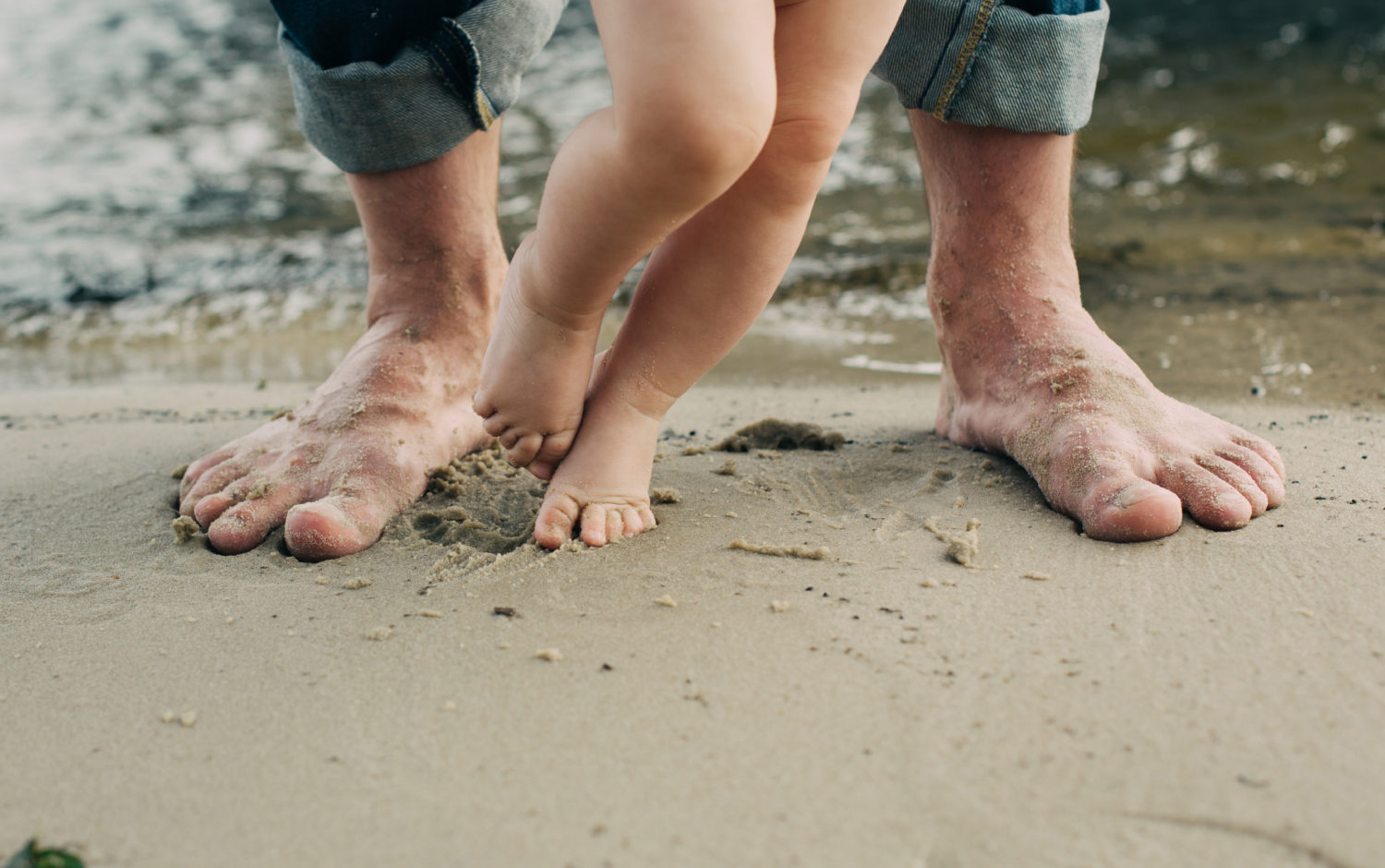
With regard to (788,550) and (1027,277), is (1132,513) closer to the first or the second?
(788,550)

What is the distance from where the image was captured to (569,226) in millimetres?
1180

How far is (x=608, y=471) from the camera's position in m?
1.39

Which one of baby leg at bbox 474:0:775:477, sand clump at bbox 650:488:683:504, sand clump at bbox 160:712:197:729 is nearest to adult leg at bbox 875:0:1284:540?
sand clump at bbox 650:488:683:504

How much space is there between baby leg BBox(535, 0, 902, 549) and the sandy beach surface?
0.28 feet

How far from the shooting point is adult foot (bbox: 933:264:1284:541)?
1.30 m

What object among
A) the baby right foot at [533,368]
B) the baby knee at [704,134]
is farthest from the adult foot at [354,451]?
the baby knee at [704,134]

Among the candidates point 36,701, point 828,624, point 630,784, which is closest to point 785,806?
point 630,784

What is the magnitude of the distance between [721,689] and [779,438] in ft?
2.87

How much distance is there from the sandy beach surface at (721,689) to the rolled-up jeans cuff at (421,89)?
26.4 inches

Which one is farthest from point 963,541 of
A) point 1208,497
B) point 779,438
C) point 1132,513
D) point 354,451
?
point 354,451

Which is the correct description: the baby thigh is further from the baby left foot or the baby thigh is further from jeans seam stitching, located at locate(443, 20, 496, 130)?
jeans seam stitching, located at locate(443, 20, 496, 130)

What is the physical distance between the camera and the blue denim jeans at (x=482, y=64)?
1.61 m

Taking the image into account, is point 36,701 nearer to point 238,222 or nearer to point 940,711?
point 940,711

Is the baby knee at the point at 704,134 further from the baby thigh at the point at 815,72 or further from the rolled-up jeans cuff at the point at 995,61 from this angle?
the rolled-up jeans cuff at the point at 995,61
